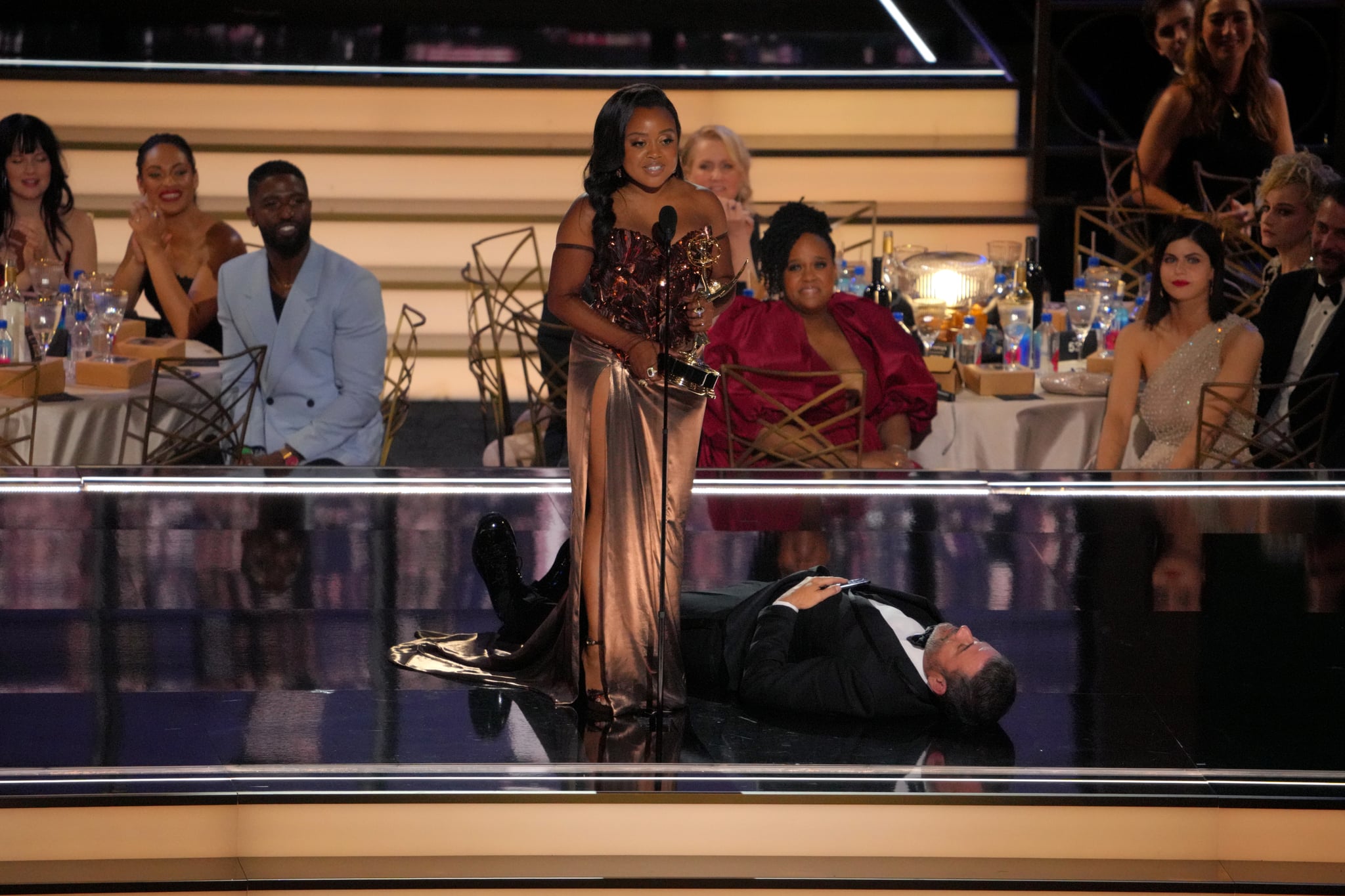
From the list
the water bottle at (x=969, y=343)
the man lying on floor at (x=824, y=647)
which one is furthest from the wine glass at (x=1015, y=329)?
the man lying on floor at (x=824, y=647)

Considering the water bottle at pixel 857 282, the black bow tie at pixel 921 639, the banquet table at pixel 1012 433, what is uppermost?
the water bottle at pixel 857 282

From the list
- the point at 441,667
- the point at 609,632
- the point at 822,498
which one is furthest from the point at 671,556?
the point at 822,498

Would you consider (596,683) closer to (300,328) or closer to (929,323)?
(300,328)

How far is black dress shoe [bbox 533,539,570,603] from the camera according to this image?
280 centimetres

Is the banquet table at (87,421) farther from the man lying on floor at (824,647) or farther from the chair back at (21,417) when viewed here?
the man lying on floor at (824,647)

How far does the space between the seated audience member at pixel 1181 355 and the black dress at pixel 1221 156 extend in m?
2.71

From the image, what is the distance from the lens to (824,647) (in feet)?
8.58

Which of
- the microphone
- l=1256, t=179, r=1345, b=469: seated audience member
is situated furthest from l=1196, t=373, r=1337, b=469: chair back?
the microphone

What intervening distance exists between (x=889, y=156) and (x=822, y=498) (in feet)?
15.1

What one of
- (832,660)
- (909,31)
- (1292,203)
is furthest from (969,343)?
(909,31)

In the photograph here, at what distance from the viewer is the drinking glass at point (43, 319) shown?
4.56 m

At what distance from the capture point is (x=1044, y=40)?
25.1 feet

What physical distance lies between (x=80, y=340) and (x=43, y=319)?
0.12 m

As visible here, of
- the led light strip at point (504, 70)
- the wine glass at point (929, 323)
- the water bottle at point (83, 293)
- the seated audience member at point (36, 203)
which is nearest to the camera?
the water bottle at point (83, 293)
